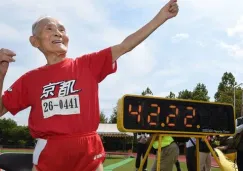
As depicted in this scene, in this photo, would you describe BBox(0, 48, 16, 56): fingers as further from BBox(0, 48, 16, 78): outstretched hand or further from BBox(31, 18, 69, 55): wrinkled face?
BBox(31, 18, 69, 55): wrinkled face

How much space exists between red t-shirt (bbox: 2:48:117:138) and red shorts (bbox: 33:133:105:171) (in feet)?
0.16

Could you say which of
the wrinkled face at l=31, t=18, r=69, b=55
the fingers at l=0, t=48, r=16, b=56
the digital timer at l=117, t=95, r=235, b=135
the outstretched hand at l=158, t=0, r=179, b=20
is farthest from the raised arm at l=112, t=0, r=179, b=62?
the digital timer at l=117, t=95, r=235, b=135

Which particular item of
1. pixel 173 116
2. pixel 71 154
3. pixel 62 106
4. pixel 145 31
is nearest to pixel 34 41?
pixel 62 106

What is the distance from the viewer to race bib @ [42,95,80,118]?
2.22 meters

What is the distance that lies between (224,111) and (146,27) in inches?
171

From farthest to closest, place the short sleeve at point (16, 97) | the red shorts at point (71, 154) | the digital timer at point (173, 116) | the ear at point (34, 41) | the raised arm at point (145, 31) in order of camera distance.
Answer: the digital timer at point (173, 116), the ear at point (34, 41), the short sleeve at point (16, 97), the raised arm at point (145, 31), the red shorts at point (71, 154)

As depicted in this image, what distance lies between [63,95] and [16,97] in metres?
0.38

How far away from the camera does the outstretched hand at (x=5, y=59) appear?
8.10 feet

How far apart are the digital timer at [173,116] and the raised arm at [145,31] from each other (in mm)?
3009

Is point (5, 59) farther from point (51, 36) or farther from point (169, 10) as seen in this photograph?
point (169, 10)

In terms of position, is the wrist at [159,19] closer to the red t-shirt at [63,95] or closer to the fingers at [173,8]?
the fingers at [173,8]

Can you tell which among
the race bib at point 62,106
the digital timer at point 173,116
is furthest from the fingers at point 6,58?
the digital timer at point 173,116

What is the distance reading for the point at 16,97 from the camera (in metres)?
2.46

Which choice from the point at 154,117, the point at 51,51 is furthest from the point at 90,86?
the point at 154,117
